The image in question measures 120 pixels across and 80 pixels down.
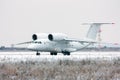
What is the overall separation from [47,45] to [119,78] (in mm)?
37109

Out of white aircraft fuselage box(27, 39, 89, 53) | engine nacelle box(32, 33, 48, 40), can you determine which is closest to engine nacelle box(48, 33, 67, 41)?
white aircraft fuselage box(27, 39, 89, 53)

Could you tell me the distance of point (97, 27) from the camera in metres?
62.6

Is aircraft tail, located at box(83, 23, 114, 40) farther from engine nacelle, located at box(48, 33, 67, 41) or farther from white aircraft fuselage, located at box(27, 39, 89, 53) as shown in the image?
engine nacelle, located at box(48, 33, 67, 41)

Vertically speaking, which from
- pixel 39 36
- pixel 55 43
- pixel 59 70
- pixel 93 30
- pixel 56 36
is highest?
pixel 93 30

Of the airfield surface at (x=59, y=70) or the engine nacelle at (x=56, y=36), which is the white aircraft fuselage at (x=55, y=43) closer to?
the engine nacelle at (x=56, y=36)

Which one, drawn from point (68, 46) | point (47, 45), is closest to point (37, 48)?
point (47, 45)

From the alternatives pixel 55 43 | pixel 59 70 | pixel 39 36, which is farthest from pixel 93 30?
pixel 59 70

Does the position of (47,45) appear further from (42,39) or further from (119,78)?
(119,78)

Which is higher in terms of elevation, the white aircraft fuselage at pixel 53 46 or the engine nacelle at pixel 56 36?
the engine nacelle at pixel 56 36

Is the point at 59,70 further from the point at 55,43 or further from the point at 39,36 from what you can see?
the point at 39,36

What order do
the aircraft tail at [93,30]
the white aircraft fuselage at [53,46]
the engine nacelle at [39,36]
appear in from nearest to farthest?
the white aircraft fuselage at [53,46] < the engine nacelle at [39,36] < the aircraft tail at [93,30]

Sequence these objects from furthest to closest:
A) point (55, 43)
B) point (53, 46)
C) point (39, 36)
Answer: point (39, 36)
point (55, 43)
point (53, 46)

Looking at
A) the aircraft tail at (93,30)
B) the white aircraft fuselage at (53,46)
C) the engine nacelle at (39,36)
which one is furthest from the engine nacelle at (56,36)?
the aircraft tail at (93,30)

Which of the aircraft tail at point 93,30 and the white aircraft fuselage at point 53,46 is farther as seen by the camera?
the aircraft tail at point 93,30
